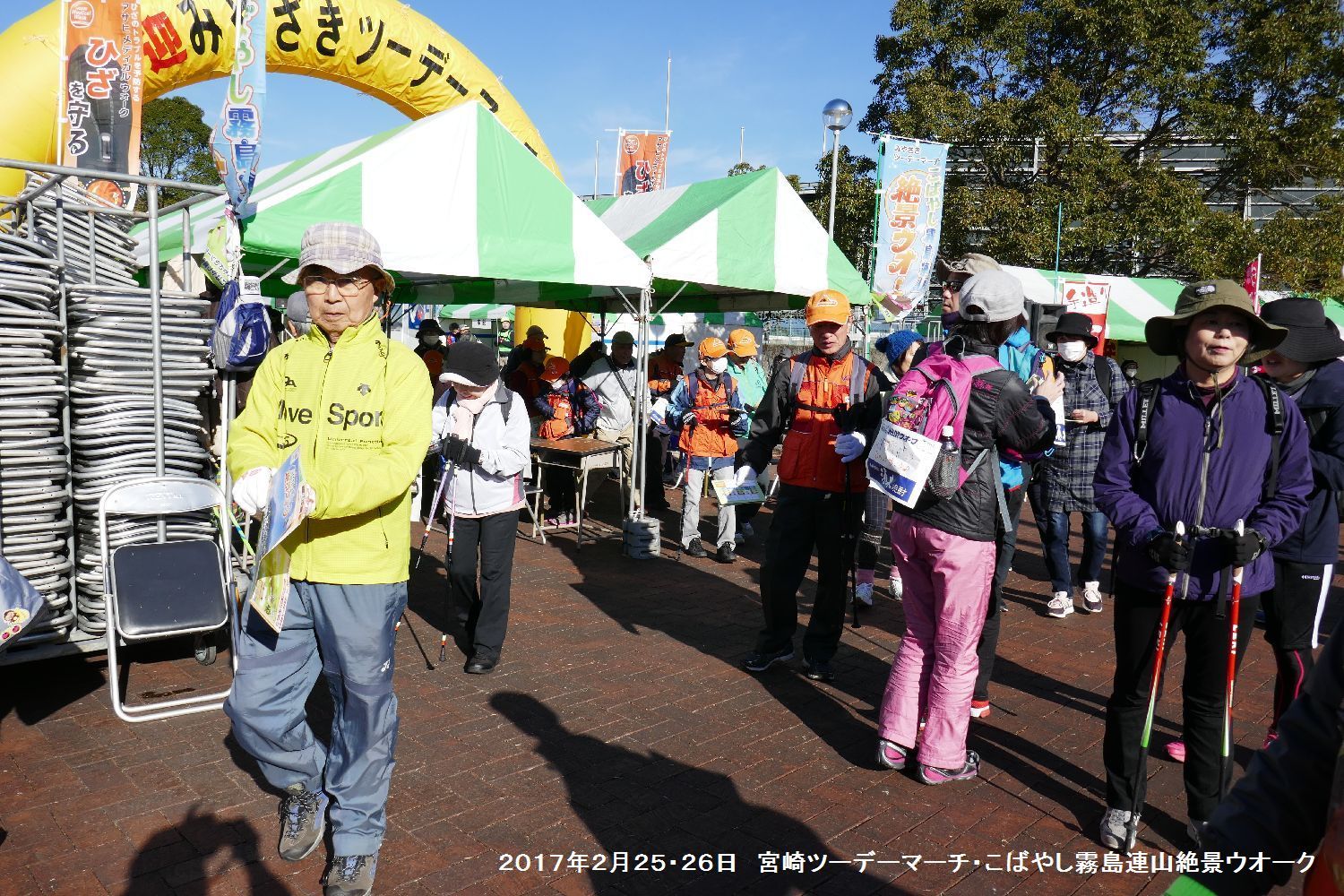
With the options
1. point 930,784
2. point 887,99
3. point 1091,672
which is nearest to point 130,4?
point 930,784

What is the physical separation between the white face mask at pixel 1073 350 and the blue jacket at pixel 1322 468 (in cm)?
224

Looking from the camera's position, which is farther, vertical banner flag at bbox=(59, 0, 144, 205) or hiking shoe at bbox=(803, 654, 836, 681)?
vertical banner flag at bbox=(59, 0, 144, 205)

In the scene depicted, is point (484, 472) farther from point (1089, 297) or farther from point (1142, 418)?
point (1089, 297)

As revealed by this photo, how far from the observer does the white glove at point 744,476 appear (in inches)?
213

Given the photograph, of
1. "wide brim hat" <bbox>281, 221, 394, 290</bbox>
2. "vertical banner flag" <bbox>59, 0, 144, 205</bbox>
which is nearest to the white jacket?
"wide brim hat" <bbox>281, 221, 394, 290</bbox>

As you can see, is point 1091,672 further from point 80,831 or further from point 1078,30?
point 1078,30

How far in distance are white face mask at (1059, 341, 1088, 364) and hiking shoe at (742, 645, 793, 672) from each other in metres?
2.84

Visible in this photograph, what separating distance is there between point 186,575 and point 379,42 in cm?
783

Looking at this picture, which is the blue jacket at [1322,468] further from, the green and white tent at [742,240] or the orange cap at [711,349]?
the green and white tent at [742,240]

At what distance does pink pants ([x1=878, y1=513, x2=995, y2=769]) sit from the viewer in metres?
3.79

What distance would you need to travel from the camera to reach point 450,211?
6523mm

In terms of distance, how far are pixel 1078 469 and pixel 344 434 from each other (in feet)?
17.8

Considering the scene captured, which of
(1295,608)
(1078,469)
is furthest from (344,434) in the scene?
(1078,469)

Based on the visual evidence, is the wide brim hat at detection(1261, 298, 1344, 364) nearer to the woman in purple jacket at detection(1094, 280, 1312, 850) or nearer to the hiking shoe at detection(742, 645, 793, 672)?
the woman in purple jacket at detection(1094, 280, 1312, 850)
